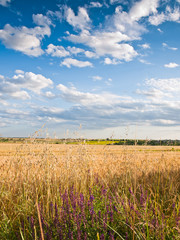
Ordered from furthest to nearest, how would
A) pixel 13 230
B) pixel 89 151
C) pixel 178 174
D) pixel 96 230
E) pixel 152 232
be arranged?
pixel 178 174 < pixel 89 151 < pixel 13 230 < pixel 152 232 < pixel 96 230

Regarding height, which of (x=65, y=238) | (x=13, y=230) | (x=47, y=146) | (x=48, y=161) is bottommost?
(x=13, y=230)

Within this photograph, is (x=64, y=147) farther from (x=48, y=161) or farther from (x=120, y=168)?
(x=120, y=168)

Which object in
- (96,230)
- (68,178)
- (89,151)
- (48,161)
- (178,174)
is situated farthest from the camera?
(178,174)

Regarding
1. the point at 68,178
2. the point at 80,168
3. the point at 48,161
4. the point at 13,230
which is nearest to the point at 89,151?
the point at 80,168

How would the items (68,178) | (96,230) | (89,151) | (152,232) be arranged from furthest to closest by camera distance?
(89,151)
(68,178)
(152,232)
(96,230)

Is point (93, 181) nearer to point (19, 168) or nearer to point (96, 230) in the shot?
point (19, 168)

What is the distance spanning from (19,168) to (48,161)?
860 millimetres

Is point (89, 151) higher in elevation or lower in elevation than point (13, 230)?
higher

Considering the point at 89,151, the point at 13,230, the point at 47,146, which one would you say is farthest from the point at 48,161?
the point at 13,230

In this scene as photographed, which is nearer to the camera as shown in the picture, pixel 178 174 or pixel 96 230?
pixel 96 230

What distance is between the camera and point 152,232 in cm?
249

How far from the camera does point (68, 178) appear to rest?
438cm

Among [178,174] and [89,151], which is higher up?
[89,151]

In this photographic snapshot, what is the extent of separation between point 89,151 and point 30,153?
1276mm
